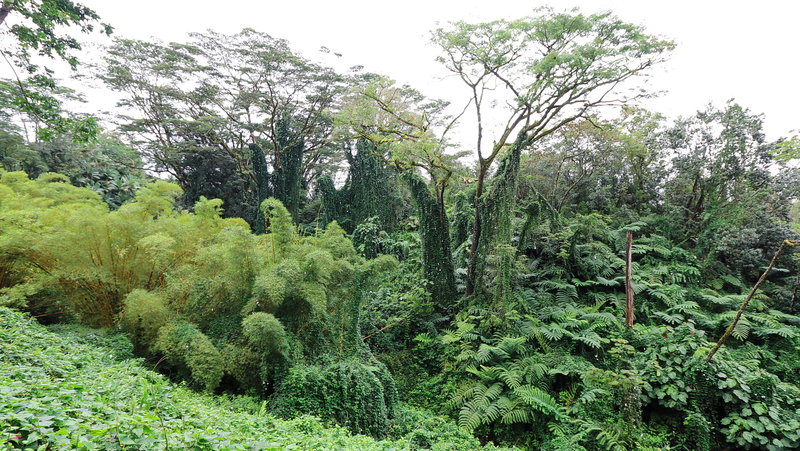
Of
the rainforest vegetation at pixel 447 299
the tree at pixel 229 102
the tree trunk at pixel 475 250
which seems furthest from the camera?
the tree at pixel 229 102

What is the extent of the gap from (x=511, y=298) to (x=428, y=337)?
66.1 inches

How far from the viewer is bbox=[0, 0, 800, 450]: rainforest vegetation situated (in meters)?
3.39

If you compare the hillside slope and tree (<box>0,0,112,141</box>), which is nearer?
the hillside slope

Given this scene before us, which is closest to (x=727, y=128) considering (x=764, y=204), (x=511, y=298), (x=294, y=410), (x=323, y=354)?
(x=764, y=204)

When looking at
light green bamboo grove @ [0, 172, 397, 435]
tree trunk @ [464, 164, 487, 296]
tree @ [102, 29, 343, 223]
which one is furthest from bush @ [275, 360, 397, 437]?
tree @ [102, 29, 343, 223]

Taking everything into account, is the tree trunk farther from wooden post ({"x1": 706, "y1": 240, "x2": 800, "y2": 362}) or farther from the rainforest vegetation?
wooden post ({"x1": 706, "y1": 240, "x2": 800, "y2": 362})

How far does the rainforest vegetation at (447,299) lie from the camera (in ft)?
11.1

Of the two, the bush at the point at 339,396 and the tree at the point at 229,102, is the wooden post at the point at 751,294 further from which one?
the tree at the point at 229,102

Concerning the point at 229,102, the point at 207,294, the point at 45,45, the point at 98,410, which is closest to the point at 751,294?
the point at 98,410

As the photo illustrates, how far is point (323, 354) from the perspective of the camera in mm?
4586

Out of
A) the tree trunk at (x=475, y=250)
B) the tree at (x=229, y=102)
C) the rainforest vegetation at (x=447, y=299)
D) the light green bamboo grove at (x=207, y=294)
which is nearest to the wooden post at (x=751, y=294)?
the rainforest vegetation at (x=447, y=299)

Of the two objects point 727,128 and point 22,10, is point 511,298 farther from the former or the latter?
point 22,10

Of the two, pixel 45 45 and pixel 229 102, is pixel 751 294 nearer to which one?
pixel 45 45

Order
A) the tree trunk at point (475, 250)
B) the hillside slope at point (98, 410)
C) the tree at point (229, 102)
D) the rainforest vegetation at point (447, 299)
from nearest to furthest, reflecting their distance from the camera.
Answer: the hillside slope at point (98, 410) → the rainforest vegetation at point (447, 299) → the tree trunk at point (475, 250) → the tree at point (229, 102)
